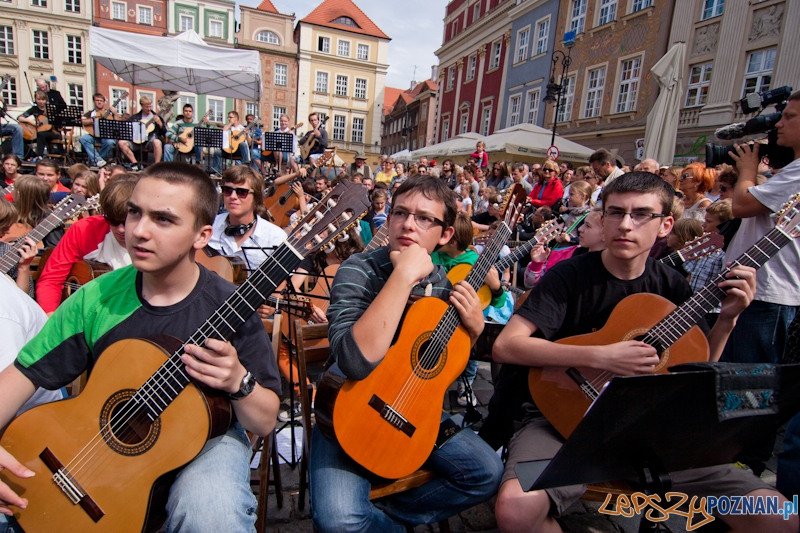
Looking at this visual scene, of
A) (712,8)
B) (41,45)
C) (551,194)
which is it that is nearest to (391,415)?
(551,194)

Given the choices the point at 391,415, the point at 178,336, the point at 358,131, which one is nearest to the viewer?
the point at 178,336

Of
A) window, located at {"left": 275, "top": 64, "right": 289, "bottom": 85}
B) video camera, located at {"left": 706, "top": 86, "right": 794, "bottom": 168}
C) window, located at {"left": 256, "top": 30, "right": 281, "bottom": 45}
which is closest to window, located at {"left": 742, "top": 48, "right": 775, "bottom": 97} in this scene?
video camera, located at {"left": 706, "top": 86, "right": 794, "bottom": 168}

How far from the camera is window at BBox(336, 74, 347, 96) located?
39.7 meters

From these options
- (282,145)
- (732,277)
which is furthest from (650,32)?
(732,277)

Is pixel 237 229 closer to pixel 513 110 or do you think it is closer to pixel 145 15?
pixel 513 110

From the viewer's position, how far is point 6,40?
2875cm

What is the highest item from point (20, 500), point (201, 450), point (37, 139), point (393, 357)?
point (37, 139)

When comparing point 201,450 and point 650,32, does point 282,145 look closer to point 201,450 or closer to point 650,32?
point 201,450

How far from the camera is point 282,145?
11.3 metres

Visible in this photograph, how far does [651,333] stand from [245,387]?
177cm

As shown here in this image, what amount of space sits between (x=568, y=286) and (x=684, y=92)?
16443mm

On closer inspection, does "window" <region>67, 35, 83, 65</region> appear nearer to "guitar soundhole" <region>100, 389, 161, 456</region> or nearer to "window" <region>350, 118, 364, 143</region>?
"window" <region>350, 118, 364, 143</region>

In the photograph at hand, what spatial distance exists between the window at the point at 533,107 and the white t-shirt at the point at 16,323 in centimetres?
2252

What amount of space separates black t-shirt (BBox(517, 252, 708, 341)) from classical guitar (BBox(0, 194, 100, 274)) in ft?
11.6
